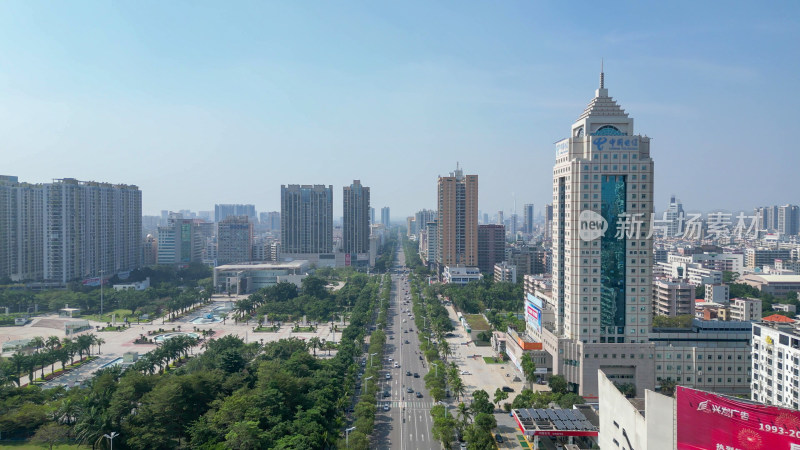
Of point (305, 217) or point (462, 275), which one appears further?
point (305, 217)

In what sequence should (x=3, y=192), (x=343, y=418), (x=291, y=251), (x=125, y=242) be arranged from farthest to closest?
(x=291, y=251) → (x=125, y=242) → (x=3, y=192) → (x=343, y=418)

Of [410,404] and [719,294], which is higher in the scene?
[719,294]

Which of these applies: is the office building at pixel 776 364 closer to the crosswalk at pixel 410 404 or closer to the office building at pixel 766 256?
the crosswalk at pixel 410 404

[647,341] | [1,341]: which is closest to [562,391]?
[647,341]

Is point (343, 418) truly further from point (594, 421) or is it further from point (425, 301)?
point (425, 301)

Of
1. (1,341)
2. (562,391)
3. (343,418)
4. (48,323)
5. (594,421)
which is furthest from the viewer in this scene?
A: (48,323)

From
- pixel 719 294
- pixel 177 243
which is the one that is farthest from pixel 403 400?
pixel 177 243

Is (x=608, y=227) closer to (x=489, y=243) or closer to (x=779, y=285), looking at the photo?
(x=779, y=285)

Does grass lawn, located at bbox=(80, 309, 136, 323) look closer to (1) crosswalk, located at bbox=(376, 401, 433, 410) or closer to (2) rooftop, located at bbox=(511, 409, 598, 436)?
(1) crosswalk, located at bbox=(376, 401, 433, 410)
